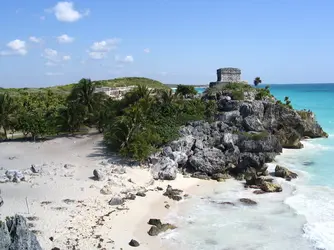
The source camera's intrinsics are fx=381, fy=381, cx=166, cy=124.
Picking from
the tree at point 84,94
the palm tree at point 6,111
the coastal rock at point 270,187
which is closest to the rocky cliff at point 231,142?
the coastal rock at point 270,187

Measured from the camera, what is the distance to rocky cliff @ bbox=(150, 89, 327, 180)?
90.5 ft

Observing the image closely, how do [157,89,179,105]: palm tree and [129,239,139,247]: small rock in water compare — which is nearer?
[129,239,139,247]: small rock in water

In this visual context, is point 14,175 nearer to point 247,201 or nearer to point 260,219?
point 247,201

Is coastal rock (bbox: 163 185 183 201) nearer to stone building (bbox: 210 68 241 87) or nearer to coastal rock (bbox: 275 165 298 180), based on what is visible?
coastal rock (bbox: 275 165 298 180)

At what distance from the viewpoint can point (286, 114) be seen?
41562 mm

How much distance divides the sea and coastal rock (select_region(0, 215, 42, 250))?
628cm

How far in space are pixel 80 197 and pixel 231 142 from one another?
14.7m

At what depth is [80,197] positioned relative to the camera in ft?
67.1

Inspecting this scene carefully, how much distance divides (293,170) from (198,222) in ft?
45.7

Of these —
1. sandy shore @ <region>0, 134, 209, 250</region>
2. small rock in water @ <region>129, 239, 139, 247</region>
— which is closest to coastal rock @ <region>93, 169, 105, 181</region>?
sandy shore @ <region>0, 134, 209, 250</region>

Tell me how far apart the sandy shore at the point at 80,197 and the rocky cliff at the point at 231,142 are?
2.09 meters

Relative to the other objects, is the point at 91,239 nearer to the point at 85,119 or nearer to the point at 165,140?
the point at 165,140

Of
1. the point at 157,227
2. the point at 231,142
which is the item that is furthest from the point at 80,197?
the point at 231,142

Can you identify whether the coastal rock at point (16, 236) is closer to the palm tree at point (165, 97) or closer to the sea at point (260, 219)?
the sea at point (260, 219)
